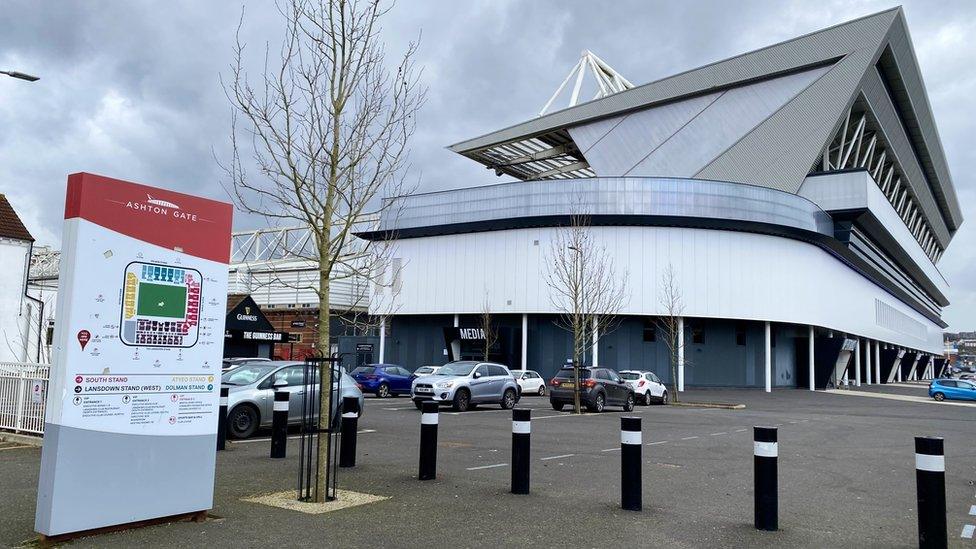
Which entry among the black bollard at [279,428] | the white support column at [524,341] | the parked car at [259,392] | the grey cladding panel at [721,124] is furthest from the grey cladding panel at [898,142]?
the black bollard at [279,428]

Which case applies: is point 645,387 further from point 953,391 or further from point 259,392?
point 953,391

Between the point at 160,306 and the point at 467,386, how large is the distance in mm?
17265

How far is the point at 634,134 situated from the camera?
5662 cm

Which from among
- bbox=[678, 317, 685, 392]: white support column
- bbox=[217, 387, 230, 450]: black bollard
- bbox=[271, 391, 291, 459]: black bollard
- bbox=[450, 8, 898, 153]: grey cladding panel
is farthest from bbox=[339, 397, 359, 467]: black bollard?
bbox=[450, 8, 898, 153]: grey cladding panel

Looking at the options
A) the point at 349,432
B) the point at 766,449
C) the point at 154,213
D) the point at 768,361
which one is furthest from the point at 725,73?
the point at 154,213

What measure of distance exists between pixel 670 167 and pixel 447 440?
142 feet

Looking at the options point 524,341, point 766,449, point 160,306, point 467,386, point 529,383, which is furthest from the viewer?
point 524,341

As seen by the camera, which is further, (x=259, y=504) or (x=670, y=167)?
(x=670, y=167)

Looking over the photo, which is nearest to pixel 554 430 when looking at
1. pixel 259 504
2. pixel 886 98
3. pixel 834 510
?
pixel 834 510

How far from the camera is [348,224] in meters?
8.77

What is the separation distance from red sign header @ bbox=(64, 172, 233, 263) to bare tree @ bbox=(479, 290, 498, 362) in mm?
37514

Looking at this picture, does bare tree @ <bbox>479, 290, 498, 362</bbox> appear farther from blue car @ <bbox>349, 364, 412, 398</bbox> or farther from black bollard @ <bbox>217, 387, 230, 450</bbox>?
black bollard @ <bbox>217, 387, 230, 450</bbox>

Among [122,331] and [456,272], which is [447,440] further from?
[456,272]

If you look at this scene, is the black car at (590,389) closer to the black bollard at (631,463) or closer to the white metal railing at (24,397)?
the white metal railing at (24,397)
